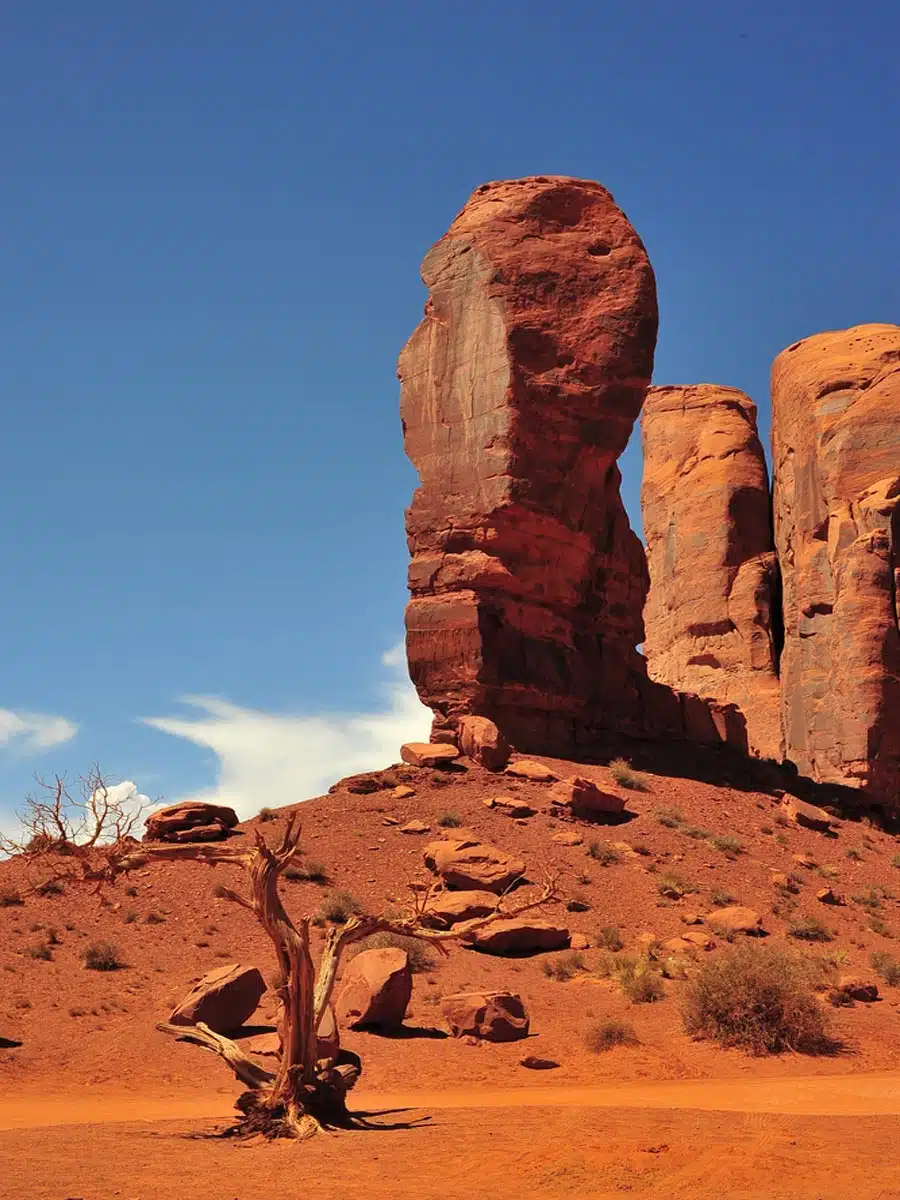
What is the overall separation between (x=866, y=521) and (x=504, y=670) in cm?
1561

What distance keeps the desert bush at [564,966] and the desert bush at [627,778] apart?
8.68 metres

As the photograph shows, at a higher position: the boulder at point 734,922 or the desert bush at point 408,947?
the boulder at point 734,922

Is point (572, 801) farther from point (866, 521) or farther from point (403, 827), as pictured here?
point (866, 521)

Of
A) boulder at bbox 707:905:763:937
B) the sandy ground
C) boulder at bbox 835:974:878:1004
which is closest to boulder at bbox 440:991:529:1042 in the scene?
the sandy ground

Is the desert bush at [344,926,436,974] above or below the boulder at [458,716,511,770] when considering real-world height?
below

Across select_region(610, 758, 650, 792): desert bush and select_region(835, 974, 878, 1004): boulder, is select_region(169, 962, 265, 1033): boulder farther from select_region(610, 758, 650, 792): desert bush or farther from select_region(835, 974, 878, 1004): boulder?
select_region(610, 758, 650, 792): desert bush

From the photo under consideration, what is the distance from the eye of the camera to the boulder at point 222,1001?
53.6 ft

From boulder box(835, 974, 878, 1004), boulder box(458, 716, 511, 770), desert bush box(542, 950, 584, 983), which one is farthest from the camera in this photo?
boulder box(458, 716, 511, 770)

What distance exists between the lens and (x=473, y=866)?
21797mm

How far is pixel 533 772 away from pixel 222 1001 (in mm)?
12236

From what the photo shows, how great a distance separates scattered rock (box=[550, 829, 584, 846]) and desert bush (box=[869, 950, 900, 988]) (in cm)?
585

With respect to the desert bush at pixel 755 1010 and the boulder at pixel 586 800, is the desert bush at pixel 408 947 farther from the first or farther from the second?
the boulder at pixel 586 800

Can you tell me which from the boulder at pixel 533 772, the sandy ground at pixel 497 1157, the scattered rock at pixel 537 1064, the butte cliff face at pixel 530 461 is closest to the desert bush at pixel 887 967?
the scattered rock at pixel 537 1064

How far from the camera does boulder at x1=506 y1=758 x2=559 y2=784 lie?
1085 inches
